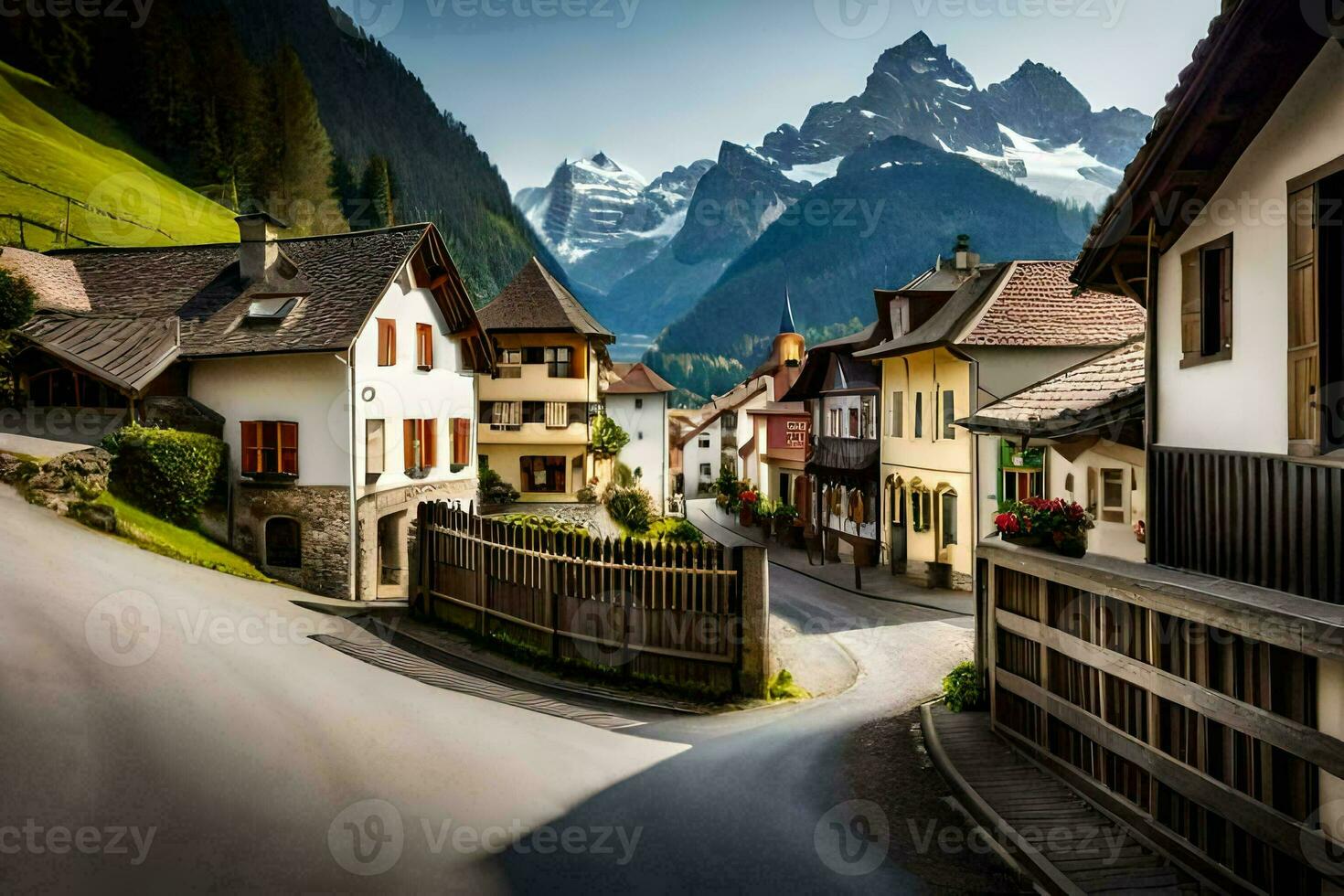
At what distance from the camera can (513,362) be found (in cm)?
3753

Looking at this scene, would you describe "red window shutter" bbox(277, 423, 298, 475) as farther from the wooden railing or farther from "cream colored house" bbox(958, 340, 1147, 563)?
the wooden railing

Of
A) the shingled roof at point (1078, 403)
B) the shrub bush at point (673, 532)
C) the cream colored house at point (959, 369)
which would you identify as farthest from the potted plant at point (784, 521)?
the shingled roof at point (1078, 403)

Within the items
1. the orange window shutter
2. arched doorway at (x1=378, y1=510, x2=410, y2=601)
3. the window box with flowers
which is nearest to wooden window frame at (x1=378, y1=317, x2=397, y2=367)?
the orange window shutter

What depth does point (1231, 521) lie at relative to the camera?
704cm

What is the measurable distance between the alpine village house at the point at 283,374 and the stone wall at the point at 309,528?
0.03 m

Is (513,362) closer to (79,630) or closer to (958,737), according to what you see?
(79,630)

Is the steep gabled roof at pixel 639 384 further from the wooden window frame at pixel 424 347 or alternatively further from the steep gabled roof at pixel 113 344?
the steep gabled roof at pixel 113 344

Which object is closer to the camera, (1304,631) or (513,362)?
(1304,631)

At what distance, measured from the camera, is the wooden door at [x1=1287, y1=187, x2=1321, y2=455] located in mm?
5855

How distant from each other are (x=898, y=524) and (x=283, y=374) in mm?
19656

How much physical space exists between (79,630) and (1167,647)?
13.1 meters

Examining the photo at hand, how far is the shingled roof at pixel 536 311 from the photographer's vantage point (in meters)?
37.1

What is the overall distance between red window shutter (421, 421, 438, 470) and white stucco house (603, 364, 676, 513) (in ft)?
87.3

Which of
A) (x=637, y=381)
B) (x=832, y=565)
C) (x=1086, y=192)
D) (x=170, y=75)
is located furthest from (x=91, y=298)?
(x=1086, y=192)
